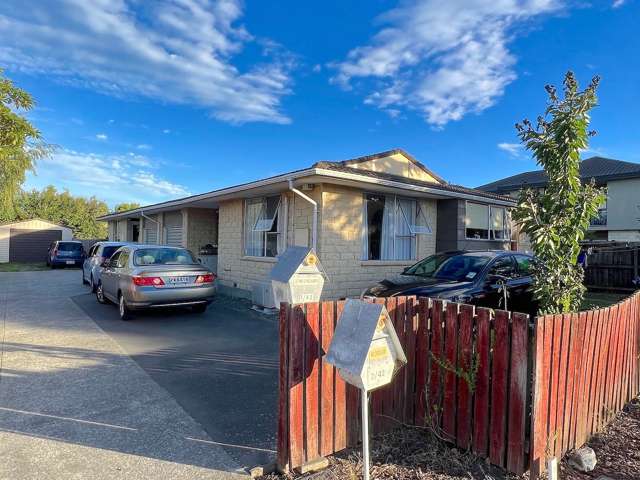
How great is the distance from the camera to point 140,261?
8148mm

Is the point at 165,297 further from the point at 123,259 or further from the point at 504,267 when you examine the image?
the point at 504,267

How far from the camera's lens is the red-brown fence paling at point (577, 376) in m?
2.71

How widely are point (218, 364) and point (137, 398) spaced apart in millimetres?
1346

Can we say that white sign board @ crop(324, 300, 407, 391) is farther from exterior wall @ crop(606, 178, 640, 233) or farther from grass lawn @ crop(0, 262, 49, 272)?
grass lawn @ crop(0, 262, 49, 272)

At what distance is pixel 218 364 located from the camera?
5.35 meters

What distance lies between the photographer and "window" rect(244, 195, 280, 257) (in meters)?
10.6

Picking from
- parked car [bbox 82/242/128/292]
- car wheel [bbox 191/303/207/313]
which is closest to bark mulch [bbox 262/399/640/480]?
car wheel [bbox 191/303/207/313]

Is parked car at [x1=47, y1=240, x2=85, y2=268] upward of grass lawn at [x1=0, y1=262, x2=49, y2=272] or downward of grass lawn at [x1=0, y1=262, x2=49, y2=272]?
upward

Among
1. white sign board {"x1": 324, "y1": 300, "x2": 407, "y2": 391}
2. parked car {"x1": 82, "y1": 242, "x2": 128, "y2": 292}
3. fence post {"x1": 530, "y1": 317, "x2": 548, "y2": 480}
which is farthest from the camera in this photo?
parked car {"x1": 82, "y1": 242, "x2": 128, "y2": 292}

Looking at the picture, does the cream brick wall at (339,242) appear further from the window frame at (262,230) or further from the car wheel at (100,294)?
the car wheel at (100,294)

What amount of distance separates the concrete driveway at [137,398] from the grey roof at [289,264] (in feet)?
4.58

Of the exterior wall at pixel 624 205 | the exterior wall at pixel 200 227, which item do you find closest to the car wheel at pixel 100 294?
the exterior wall at pixel 200 227

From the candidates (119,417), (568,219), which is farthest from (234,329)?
(568,219)

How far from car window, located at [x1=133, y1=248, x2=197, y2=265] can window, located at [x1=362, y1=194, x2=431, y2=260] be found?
438 cm
